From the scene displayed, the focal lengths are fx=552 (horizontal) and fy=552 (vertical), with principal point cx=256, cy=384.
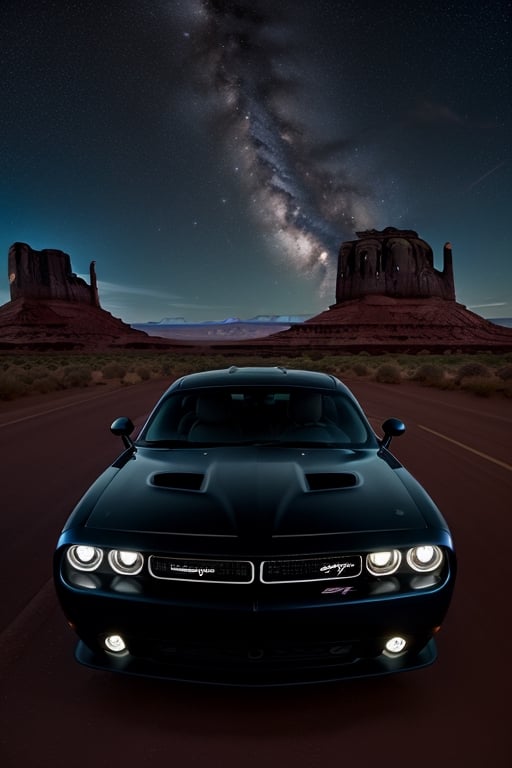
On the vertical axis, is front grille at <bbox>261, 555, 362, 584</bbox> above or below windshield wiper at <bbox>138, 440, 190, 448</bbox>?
below

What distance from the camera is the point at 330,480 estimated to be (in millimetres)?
2951

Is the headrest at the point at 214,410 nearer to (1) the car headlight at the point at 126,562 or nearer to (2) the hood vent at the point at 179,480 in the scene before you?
(2) the hood vent at the point at 179,480

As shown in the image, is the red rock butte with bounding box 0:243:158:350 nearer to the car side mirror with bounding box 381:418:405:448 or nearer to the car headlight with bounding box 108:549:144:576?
the car side mirror with bounding box 381:418:405:448

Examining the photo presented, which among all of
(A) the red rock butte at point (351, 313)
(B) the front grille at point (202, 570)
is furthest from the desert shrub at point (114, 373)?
(A) the red rock butte at point (351, 313)

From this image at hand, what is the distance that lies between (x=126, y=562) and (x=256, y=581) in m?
0.57

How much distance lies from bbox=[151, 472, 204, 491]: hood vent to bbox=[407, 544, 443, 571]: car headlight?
1.07 m

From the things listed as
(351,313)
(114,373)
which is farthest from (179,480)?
(351,313)

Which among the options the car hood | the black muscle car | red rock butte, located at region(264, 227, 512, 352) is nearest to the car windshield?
A: the car hood

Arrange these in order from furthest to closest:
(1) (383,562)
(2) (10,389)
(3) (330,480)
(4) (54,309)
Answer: (4) (54,309) < (2) (10,389) < (3) (330,480) < (1) (383,562)

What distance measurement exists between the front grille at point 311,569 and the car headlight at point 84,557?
747 mm

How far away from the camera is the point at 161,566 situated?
2.33 m

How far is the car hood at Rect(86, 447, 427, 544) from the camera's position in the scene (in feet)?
7.97

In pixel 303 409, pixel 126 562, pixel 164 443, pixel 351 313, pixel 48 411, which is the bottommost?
pixel 48 411

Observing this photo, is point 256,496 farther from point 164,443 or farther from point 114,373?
point 114,373
